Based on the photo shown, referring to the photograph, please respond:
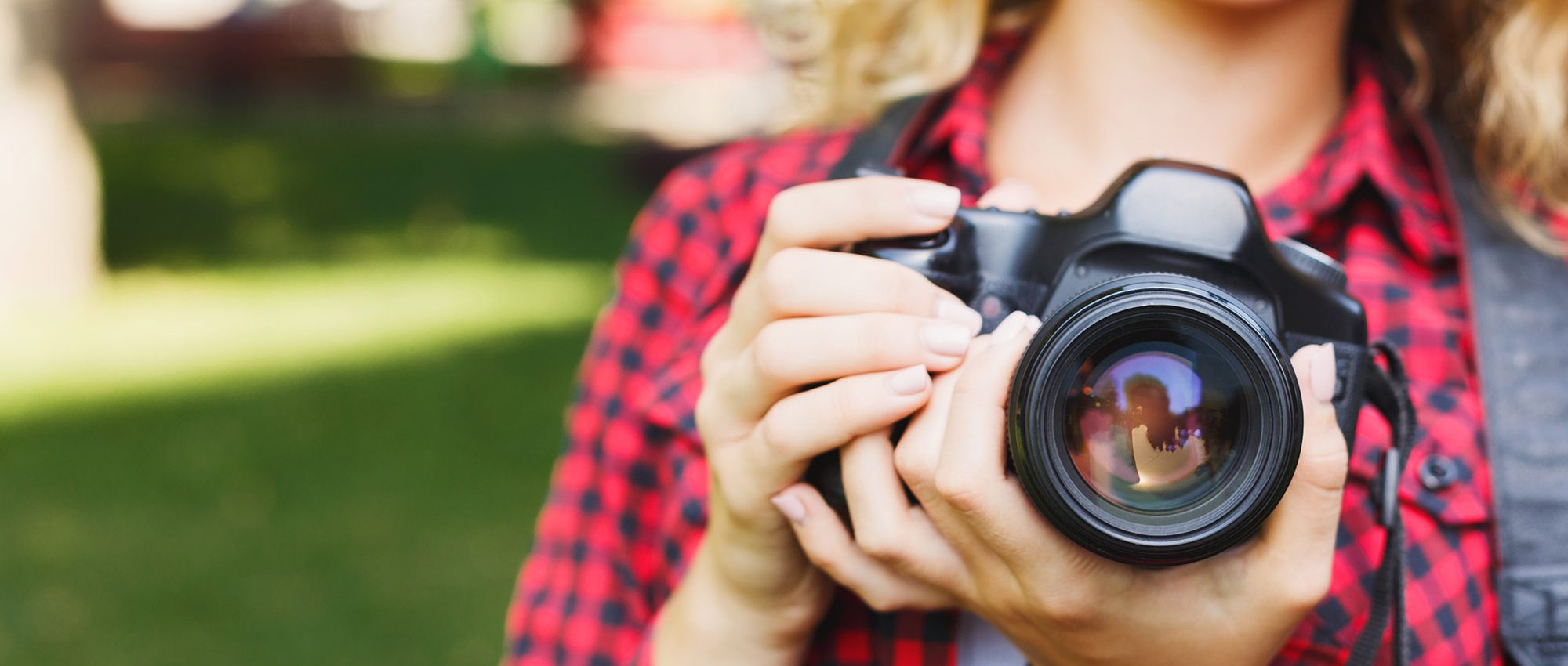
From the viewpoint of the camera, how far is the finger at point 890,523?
2.75ft

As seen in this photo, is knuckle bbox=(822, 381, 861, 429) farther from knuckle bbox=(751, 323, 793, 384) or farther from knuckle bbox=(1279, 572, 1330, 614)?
knuckle bbox=(1279, 572, 1330, 614)

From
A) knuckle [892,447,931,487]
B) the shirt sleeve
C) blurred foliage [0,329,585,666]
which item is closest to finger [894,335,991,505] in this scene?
knuckle [892,447,931,487]

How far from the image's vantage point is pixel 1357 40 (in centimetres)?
118

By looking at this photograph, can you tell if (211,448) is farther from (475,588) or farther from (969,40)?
(969,40)

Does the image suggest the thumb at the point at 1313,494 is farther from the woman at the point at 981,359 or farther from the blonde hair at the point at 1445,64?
the blonde hair at the point at 1445,64

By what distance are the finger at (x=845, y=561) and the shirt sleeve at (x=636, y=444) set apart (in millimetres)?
221

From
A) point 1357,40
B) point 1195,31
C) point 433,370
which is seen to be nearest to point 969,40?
point 1195,31

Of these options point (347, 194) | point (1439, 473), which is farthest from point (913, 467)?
point (347, 194)

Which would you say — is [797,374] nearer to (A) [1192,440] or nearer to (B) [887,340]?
(B) [887,340]

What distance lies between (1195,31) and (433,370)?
3.37m

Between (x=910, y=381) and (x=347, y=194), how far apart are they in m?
6.83

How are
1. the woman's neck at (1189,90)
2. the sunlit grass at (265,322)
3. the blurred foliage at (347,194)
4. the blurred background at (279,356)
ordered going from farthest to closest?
1. the blurred foliage at (347,194)
2. the sunlit grass at (265,322)
3. the blurred background at (279,356)
4. the woman's neck at (1189,90)

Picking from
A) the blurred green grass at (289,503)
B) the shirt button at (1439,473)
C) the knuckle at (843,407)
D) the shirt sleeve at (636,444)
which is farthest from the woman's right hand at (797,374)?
the blurred green grass at (289,503)

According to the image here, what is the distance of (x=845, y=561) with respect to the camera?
89cm
